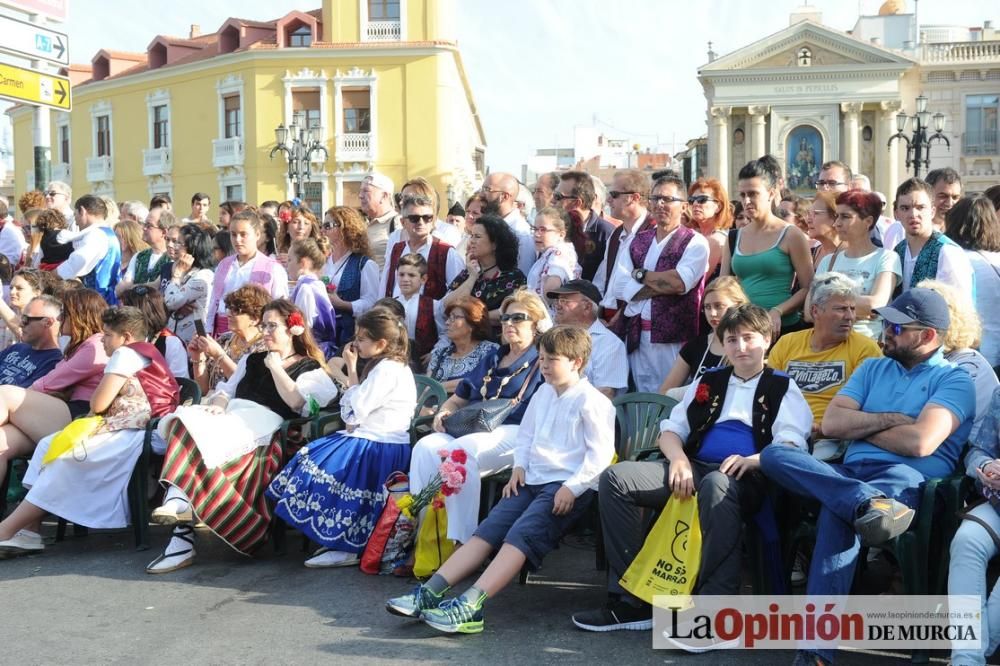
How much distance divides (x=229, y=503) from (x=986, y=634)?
12.0 feet

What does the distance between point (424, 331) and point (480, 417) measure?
1.66m

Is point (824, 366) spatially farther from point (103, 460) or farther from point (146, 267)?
point (146, 267)

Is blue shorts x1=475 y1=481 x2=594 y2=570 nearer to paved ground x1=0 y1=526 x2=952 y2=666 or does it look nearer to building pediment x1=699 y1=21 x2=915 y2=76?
paved ground x1=0 y1=526 x2=952 y2=666

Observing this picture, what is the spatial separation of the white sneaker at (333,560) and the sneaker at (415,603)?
3.46 feet

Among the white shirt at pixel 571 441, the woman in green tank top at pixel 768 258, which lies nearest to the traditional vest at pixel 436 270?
the woman in green tank top at pixel 768 258

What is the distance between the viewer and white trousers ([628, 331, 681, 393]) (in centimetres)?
621

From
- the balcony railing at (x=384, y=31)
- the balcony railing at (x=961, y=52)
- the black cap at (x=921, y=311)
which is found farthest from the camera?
the balcony railing at (x=961, y=52)

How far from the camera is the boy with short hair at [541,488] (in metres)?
4.49

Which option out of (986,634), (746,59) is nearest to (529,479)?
(986,634)

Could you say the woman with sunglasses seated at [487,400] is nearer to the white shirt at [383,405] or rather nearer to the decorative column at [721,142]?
the white shirt at [383,405]

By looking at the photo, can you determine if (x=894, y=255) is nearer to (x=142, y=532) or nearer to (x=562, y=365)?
(x=562, y=365)

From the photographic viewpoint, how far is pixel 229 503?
5.54 metres

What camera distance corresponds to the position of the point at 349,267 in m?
7.68

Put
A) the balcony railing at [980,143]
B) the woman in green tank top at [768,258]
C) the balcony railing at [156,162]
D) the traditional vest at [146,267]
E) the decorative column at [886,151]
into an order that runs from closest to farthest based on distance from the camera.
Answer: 1. the woman in green tank top at [768,258]
2. the traditional vest at [146,267]
3. the balcony railing at [156,162]
4. the balcony railing at [980,143]
5. the decorative column at [886,151]
